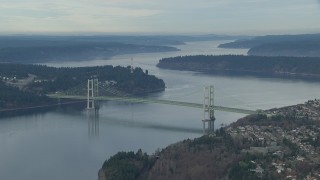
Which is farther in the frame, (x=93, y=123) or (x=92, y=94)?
(x=92, y=94)

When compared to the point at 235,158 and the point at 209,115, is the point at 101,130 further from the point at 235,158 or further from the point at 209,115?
the point at 235,158

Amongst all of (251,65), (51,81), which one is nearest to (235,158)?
(51,81)

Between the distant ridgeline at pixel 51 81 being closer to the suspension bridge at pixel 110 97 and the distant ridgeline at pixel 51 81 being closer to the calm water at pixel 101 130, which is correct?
the suspension bridge at pixel 110 97

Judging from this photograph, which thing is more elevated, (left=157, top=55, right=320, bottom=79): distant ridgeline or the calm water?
(left=157, top=55, right=320, bottom=79): distant ridgeline

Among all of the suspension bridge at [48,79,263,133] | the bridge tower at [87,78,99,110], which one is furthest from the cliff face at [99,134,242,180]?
the bridge tower at [87,78,99,110]

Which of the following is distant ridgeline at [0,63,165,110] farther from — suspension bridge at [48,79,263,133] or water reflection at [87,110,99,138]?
water reflection at [87,110,99,138]

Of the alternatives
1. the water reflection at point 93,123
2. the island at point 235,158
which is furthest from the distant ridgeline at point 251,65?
the island at point 235,158
